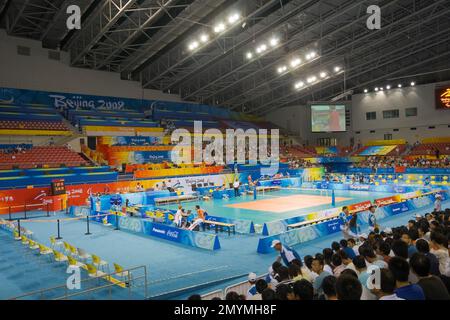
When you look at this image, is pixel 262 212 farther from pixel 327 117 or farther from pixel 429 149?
pixel 429 149

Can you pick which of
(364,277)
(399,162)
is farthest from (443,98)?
(364,277)

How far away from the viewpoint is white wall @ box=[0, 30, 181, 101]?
3272 centimetres

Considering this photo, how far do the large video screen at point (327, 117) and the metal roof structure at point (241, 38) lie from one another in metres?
2.67

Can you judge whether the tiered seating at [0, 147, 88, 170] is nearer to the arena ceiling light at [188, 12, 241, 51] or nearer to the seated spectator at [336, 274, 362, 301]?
the arena ceiling light at [188, 12, 241, 51]

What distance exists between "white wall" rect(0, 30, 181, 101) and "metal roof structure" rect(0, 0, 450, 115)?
0.87 metres

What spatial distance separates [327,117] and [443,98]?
1407cm

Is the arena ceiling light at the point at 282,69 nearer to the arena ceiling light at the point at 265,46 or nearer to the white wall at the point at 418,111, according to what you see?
the arena ceiling light at the point at 265,46

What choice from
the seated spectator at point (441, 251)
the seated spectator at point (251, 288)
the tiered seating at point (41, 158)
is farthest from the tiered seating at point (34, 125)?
the seated spectator at point (441, 251)

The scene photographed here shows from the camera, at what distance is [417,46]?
37625 mm

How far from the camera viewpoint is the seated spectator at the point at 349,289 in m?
3.91

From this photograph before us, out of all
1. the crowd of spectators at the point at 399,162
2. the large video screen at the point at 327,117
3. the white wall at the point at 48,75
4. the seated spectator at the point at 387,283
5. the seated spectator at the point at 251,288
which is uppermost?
the white wall at the point at 48,75

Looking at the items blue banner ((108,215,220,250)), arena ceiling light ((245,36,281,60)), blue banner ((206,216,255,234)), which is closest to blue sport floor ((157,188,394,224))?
blue banner ((206,216,255,234))

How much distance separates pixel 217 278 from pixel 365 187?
23.6 meters

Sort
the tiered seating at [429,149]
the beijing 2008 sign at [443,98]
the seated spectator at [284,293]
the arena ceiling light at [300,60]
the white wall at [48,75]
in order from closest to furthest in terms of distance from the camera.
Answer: the seated spectator at [284,293] < the white wall at [48,75] < the arena ceiling light at [300,60] < the beijing 2008 sign at [443,98] < the tiered seating at [429,149]
